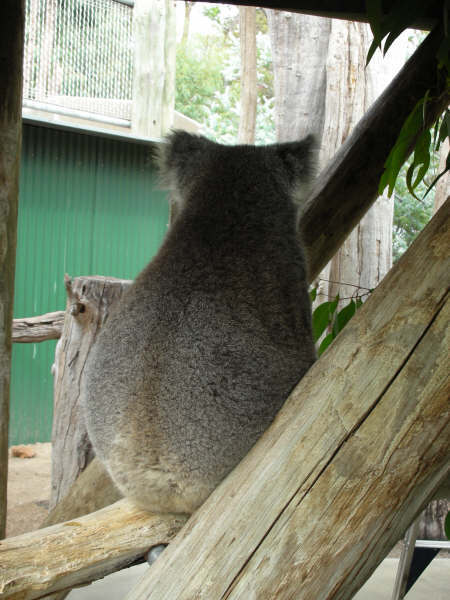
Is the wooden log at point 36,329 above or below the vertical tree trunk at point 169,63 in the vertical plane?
below

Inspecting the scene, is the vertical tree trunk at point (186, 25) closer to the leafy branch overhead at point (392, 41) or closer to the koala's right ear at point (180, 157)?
the koala's right ear at point (180, 157)

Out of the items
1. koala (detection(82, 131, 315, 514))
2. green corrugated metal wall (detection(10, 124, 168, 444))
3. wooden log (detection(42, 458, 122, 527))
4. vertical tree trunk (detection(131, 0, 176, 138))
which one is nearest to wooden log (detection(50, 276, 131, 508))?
wooden log (detection(42, 458, 122, 527))

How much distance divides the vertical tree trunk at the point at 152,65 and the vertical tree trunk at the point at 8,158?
5.01 m

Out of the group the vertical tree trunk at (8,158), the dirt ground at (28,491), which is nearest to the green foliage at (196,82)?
the dirt ground at (28,491)

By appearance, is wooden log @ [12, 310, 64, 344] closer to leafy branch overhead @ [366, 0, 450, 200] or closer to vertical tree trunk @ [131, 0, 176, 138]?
leafy branch overhead @ [366, 0, 450, 200]

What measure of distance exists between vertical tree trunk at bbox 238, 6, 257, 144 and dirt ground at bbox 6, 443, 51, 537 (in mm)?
3610

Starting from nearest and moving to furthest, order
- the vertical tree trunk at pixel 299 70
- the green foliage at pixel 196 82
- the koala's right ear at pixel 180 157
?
the koala's right ear at pixel 180 157, the vertical tree trunk at pixel 299 70, the green foliage at pixel 196 82

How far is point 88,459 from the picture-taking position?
2684mm

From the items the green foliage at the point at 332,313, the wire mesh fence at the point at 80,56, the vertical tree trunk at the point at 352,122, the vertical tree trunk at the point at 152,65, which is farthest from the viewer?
the vertical tree trunk at the point at 152,65

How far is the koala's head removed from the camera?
1.52m

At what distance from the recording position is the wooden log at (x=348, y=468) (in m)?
0.97

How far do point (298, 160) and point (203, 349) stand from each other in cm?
62

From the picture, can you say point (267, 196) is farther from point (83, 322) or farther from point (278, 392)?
point (83, 322)

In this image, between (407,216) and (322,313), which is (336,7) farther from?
(407,216)
